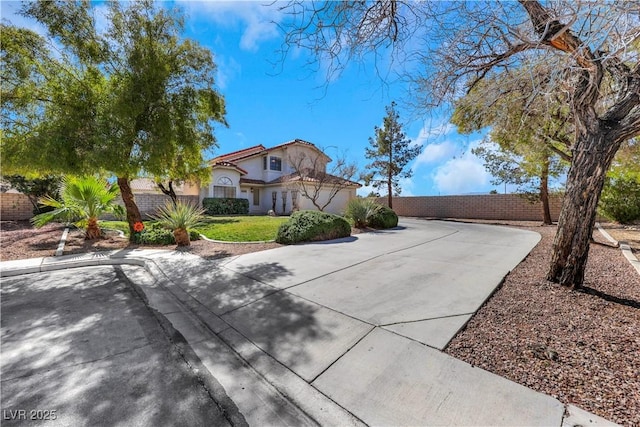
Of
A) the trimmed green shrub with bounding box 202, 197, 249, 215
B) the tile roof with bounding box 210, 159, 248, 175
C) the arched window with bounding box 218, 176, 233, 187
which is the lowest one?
the trimmed green shrub with bounding box 202, 197, 249, 215

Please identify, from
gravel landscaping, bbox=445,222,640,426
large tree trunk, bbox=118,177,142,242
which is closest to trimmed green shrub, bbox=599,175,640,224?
gravel landscaping, bbox=445,222,640,426

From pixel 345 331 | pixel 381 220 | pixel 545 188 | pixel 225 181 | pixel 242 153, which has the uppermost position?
pixel 242 153

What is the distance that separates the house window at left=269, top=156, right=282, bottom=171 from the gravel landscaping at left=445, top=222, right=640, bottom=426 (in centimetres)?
2151

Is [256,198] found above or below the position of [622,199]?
above

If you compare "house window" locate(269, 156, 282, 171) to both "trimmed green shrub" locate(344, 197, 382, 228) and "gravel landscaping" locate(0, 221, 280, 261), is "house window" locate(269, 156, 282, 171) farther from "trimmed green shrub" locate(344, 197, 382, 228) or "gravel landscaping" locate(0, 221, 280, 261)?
"gravel landscaping" locate(0, 221, 280, 261)

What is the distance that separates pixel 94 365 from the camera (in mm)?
2648

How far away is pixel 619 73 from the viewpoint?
390cm

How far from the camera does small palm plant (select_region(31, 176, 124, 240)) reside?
8.28 metres

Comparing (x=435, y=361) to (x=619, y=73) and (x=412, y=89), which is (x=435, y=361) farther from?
(x=619, y=73)

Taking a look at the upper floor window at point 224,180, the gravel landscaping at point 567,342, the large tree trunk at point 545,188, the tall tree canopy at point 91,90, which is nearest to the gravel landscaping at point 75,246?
the tall tree canopy at point 91,90

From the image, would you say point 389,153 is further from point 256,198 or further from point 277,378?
point 277,378

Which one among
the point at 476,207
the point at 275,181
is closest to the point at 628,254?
the point at 476,207

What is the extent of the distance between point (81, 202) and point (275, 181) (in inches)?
589

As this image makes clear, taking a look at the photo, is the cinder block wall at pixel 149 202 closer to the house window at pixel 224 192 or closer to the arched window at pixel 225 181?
the house window at pixel 224 192
